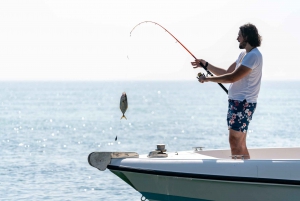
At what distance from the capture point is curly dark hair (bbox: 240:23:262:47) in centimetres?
739

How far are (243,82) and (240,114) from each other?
30 centimetres

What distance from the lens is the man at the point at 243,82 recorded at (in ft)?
24.1

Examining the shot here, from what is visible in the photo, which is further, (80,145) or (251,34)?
(80,145)

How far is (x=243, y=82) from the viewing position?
7.41 metres

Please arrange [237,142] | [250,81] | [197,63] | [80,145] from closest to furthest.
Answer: [250,81] → [237,142] → [197,63] → [80,145]

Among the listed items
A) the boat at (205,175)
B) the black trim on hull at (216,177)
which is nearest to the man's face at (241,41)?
the boat at (205,175)

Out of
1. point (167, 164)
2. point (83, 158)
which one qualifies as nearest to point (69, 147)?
point (83, 158)

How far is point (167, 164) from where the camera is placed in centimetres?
751

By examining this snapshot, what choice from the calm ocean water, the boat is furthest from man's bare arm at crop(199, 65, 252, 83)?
the calm ocean water

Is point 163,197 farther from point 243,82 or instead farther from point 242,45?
point 242,45

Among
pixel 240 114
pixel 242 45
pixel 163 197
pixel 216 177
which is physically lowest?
pixel 163 197

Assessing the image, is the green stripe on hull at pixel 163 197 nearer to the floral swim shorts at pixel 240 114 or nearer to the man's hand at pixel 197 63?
the floral swim shorts at pixel 240 114

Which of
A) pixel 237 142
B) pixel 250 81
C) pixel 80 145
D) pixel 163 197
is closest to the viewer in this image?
pixel 250 81

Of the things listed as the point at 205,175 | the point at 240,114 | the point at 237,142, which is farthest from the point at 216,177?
the point at 240,114
